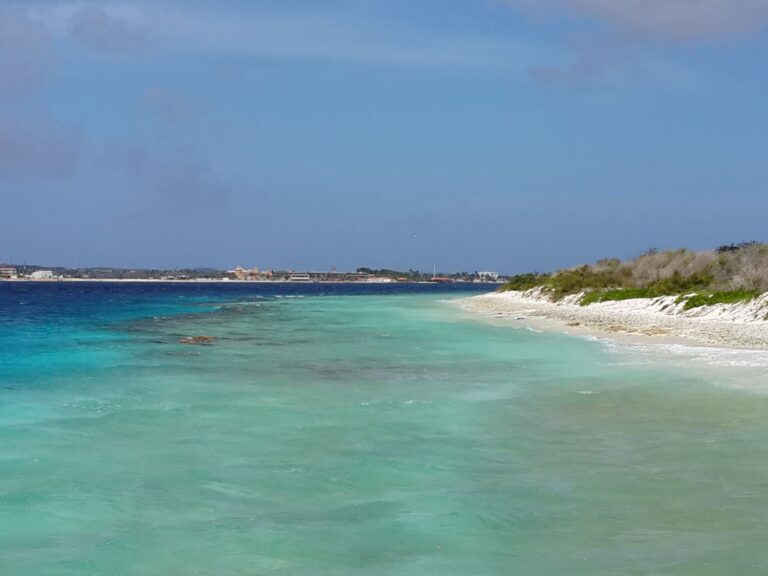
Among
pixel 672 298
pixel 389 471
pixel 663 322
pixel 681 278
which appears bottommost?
pixel 389 471

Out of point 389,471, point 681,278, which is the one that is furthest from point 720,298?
point 389,471

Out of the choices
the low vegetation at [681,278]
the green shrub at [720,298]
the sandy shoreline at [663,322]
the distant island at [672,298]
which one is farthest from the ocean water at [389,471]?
the low vegetation at [681,278]

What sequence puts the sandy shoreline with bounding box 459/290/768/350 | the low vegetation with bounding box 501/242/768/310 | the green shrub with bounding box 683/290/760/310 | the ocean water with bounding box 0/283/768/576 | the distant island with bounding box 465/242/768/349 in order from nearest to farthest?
1. the ocean water with bounding box 0/283/768/576
2. the sandy shoreline with bounding box 459/290/768/350
3. the distant island with bounding box 465/242/768/349
4. the green shrub with bounding box 683/290/760/310
5. the low vegetation with bounding box 501/242/768/310

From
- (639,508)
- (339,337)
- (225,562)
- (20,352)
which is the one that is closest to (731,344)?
(339,337)

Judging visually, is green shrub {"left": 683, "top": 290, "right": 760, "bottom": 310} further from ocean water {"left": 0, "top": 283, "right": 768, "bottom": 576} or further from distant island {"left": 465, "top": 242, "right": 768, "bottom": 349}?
ocean water {"left": 0, "top": 283, "right": 768, "bottom": 576}

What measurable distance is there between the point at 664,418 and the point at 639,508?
4567mm

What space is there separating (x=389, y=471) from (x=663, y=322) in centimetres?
2242

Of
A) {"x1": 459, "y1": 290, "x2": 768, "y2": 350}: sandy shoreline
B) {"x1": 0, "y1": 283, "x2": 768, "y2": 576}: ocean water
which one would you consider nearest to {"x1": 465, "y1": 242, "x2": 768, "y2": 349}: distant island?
{"x1": 459, "y1": 290, "x2": 768, "y2": 350}: sandy shoreline

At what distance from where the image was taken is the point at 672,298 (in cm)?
3434

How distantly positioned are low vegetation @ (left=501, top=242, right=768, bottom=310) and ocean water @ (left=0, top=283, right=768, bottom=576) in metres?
15.2

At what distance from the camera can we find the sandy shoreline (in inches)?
899

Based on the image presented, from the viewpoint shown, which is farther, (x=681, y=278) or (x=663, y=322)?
(x=681, y=278)

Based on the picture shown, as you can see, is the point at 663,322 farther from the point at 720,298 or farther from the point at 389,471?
the point at 389,471

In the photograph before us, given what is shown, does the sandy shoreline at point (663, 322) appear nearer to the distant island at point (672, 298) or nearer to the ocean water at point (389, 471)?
the distant island at point (672, 298)
